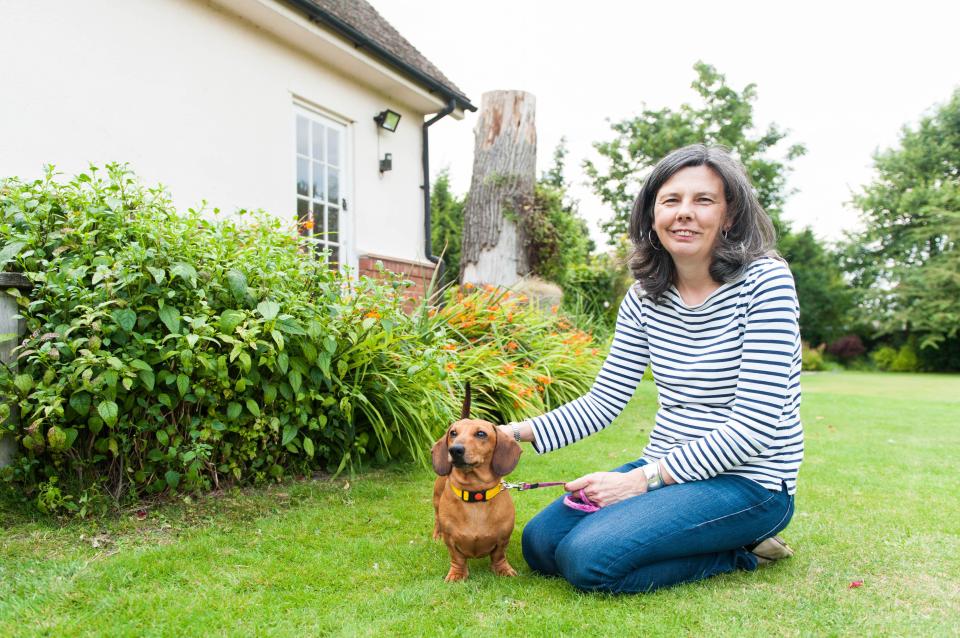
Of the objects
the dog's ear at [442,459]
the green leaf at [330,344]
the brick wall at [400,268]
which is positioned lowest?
the dog's ear at [442,459]

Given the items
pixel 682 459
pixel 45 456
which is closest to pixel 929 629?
pixel 682 459

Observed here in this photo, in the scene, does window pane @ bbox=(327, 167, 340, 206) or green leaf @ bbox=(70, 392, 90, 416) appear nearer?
green leaf @ bbox=(70, 392, 90, 416)

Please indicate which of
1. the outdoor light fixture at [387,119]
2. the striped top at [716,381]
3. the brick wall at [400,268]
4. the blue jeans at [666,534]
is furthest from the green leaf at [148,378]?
the outdoor light fixture at [387,119]

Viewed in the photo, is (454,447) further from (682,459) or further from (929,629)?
(929,629)

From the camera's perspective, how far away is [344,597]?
2.16m

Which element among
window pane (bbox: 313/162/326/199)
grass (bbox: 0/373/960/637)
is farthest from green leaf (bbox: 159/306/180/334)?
window pane (bbox: 313/162/326/199)

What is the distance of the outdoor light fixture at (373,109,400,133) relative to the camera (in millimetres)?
7594

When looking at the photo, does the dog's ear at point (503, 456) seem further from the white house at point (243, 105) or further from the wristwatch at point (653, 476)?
the white house at point (243, 105)

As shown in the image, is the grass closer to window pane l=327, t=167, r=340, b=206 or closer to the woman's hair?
the woman's hair

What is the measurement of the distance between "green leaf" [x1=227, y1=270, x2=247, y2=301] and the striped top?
147 cm

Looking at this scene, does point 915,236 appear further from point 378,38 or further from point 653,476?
point 653,476

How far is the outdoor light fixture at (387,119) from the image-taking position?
7.59 m

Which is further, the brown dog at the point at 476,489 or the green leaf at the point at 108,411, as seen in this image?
the green leaf at the point at 108,411

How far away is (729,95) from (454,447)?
29433 mm
